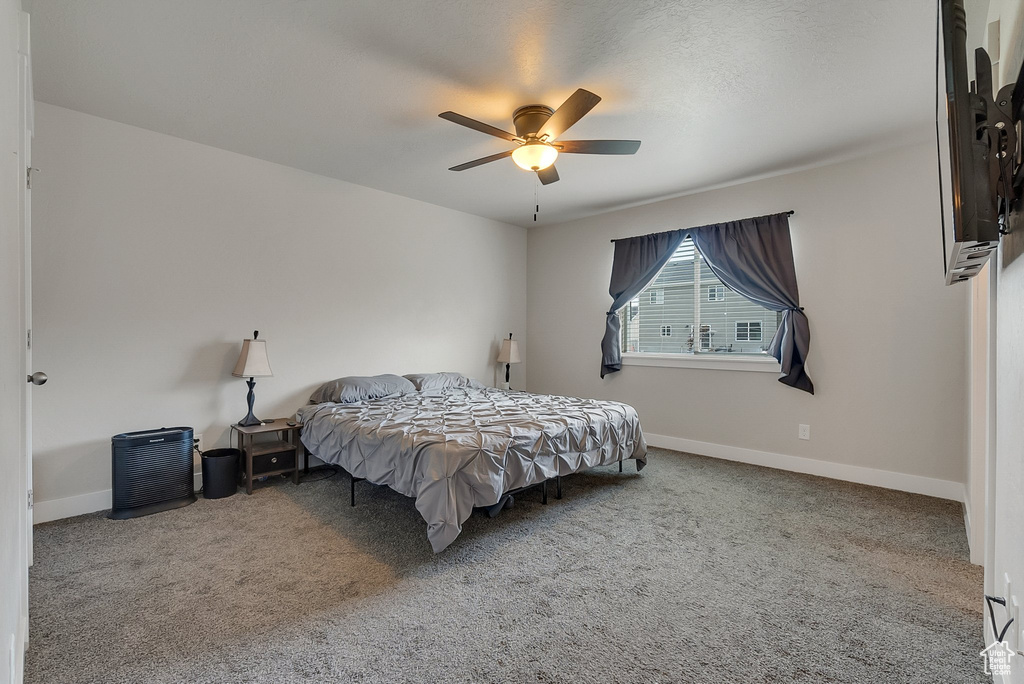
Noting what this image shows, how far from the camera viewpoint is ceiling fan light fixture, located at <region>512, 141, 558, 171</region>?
8.76ft

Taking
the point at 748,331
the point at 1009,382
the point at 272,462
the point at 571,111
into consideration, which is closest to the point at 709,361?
the point at 748,331

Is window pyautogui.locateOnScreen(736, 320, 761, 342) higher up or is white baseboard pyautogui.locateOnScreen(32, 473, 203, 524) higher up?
window pyautogui.locateOnScreen(736, 320, 761, 342)

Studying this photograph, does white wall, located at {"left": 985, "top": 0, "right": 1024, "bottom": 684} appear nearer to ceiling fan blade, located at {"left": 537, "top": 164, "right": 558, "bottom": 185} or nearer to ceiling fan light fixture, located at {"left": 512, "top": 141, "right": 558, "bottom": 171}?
ceiling fan light fixture, located at {"left": 512, "top": 141, "right": 558, "bottom": 171}

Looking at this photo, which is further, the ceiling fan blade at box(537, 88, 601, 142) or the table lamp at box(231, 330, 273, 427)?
the table lamp at box(231, 330, 273, 427)

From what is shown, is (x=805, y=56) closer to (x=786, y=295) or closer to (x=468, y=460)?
(x=786, y=295)

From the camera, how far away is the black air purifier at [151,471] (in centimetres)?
287

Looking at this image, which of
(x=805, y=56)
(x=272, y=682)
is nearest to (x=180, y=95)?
(x=272, y=682)

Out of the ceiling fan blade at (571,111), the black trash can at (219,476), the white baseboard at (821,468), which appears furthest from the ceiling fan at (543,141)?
the white baseboard at (821,468)

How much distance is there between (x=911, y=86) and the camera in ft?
8.42

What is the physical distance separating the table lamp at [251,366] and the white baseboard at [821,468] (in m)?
3.63

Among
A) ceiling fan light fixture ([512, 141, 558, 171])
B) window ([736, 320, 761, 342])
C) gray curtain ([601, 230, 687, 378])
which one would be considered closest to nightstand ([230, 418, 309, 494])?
ceiling fan light fixture ([512, 141, 558, 171])

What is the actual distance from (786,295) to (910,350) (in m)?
0.91

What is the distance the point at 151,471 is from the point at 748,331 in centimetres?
475

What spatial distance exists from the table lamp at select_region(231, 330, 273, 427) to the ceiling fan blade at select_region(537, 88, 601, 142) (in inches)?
101
